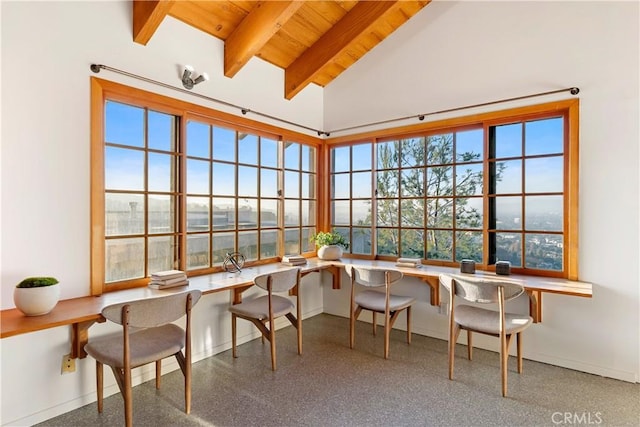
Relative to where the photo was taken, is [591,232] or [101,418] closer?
[101,418]

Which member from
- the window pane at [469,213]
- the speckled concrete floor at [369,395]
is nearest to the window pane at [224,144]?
the speckled concrete floor at [369,395]

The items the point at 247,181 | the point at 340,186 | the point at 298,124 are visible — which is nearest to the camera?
the point at 247,181

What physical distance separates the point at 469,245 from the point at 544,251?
624 mm

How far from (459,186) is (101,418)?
11.3 ft

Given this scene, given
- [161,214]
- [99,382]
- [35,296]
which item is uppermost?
[161,214]

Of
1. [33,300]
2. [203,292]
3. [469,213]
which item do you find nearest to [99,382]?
[33,300]

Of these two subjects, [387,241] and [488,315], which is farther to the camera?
[387,241]

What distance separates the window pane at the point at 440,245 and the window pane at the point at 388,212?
434 mm

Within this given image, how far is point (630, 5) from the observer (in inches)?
102

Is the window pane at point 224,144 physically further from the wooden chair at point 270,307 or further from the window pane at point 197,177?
the wooden chair at point 270,307

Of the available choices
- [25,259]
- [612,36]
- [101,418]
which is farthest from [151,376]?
[612,36]

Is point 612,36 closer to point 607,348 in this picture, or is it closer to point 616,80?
point 616,80

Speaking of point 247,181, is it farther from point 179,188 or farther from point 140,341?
point 140,341

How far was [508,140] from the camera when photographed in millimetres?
3188
